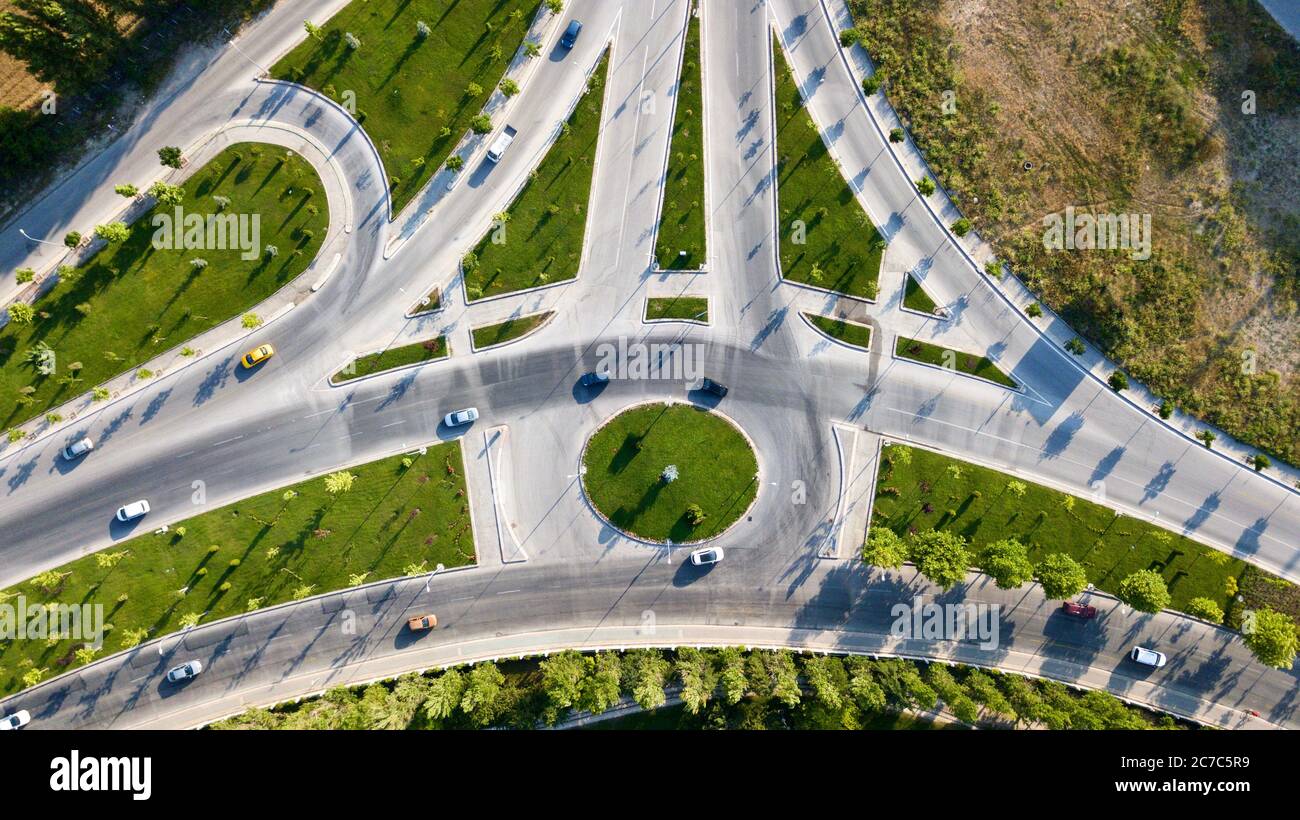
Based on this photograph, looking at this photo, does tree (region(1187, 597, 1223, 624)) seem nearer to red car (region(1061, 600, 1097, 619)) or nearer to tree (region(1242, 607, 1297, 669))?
tree (region(1242, 607, 1297, 669))

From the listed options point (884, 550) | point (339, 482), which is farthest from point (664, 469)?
point (339, 482)

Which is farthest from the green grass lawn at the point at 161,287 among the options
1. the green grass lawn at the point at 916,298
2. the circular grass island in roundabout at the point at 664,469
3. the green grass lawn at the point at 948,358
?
the green grass lawn at the point at 948,358

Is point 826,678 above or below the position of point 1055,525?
below

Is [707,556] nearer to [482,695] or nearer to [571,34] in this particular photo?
[482,695]

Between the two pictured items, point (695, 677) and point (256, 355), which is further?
point (256, 355)

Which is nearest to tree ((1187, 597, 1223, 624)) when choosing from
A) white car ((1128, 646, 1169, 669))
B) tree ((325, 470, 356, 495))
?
white car ((1128, 646, 1169, 669))
